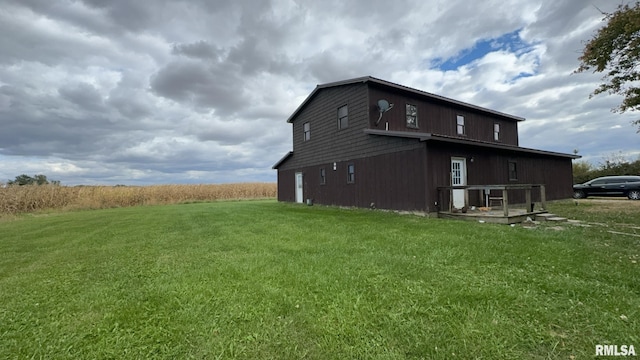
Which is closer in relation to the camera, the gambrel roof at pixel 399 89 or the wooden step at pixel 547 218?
the wooden step at pixel 547 218

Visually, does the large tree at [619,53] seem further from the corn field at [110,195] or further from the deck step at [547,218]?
the corn field at [110,195]

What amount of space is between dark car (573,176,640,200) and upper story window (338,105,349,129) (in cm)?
1634

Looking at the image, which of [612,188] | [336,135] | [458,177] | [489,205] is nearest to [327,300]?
[458,177]

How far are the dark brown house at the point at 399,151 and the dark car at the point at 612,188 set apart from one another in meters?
2.59

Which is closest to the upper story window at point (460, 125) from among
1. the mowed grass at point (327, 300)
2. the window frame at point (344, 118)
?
the window frame at point (344, 118)

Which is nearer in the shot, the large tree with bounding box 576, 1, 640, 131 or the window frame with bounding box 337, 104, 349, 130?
the large tree with bounding box 576, 1, 640, 131

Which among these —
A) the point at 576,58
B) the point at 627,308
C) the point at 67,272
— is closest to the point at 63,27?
the point at 67,272

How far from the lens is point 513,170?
14.4 m

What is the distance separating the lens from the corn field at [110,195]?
17125mm

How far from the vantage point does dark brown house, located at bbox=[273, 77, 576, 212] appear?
36.6 ft

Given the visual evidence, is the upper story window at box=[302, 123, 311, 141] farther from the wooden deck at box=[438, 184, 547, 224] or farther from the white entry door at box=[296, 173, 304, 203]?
the wooden deck at box=[438, 184, 547, 224]

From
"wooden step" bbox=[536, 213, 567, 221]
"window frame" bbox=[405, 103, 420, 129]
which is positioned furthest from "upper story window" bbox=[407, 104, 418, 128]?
"wooden step" bbox=[536, 213, 567, 221]
